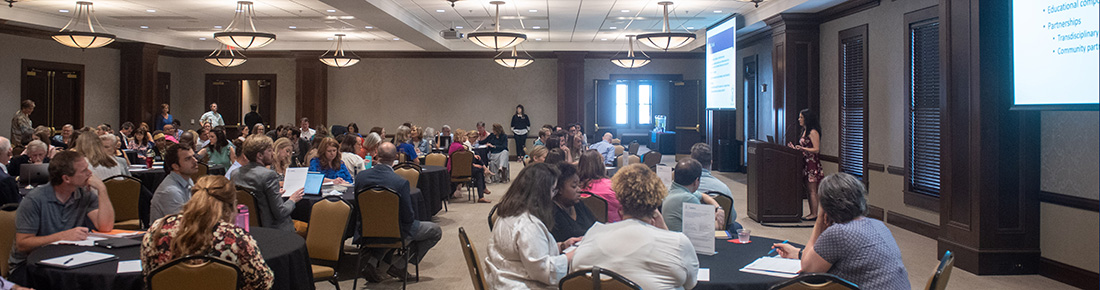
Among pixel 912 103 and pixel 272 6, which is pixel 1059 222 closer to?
pixel 912 103

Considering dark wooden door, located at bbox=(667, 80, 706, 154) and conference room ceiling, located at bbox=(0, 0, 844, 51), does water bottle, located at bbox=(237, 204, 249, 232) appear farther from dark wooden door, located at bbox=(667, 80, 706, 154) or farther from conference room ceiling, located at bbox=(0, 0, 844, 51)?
dark wooden door, located at bbox=(667, 80, 706, 154)

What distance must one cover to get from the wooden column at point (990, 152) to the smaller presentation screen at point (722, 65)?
4971 mm

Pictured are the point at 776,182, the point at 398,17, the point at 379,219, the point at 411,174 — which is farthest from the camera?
the point at 398,17

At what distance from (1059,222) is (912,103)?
2.75 meters

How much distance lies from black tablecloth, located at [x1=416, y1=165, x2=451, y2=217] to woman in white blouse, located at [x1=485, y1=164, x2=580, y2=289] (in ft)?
15.4

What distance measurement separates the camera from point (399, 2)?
11047mm

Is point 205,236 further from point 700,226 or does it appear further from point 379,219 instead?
point 379,219

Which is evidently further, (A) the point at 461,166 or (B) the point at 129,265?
(A) the point at 461,166

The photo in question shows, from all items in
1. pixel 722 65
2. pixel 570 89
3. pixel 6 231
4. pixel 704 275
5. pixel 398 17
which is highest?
pixel 398 17

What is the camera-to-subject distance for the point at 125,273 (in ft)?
10.3

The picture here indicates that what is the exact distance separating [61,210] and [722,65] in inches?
379

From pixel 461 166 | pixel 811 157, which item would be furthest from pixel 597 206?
pixel 461 166

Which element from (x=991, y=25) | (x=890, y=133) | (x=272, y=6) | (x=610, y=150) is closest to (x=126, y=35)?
(x=272, y=6)

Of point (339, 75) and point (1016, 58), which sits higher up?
point (339, 75)
